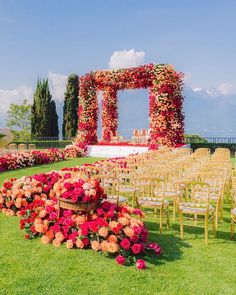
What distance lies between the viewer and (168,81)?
1923 centimetres

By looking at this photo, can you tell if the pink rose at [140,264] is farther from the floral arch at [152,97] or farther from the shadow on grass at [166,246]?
the floral arch at [152,97]

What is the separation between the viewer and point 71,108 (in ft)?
113

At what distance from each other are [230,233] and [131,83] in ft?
51.3

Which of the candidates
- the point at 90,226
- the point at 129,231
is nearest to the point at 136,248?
the point at 129,231

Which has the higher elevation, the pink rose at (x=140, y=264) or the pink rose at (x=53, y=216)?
the pink rose at (x=53, y=216)

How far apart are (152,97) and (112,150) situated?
3.80m

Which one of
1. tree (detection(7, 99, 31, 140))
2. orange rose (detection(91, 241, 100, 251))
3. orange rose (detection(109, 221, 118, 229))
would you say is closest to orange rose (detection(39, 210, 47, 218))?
orange rose (detection(91, 241, 100, 251))

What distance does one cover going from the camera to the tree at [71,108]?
113 ft

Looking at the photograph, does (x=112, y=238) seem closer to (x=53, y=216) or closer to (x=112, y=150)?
(x=53, y=216)

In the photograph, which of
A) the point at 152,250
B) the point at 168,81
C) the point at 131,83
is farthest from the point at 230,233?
the point at 131,83

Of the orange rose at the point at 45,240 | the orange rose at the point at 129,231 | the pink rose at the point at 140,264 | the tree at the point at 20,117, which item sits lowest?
the pink rose at the point at 140,264

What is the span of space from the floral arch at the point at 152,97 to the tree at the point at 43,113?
13.1 m

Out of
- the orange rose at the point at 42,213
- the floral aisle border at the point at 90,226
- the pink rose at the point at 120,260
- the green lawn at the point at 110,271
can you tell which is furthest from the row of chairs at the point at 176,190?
the pink rose at the point at 120,260

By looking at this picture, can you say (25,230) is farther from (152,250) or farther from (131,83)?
(131,83)
